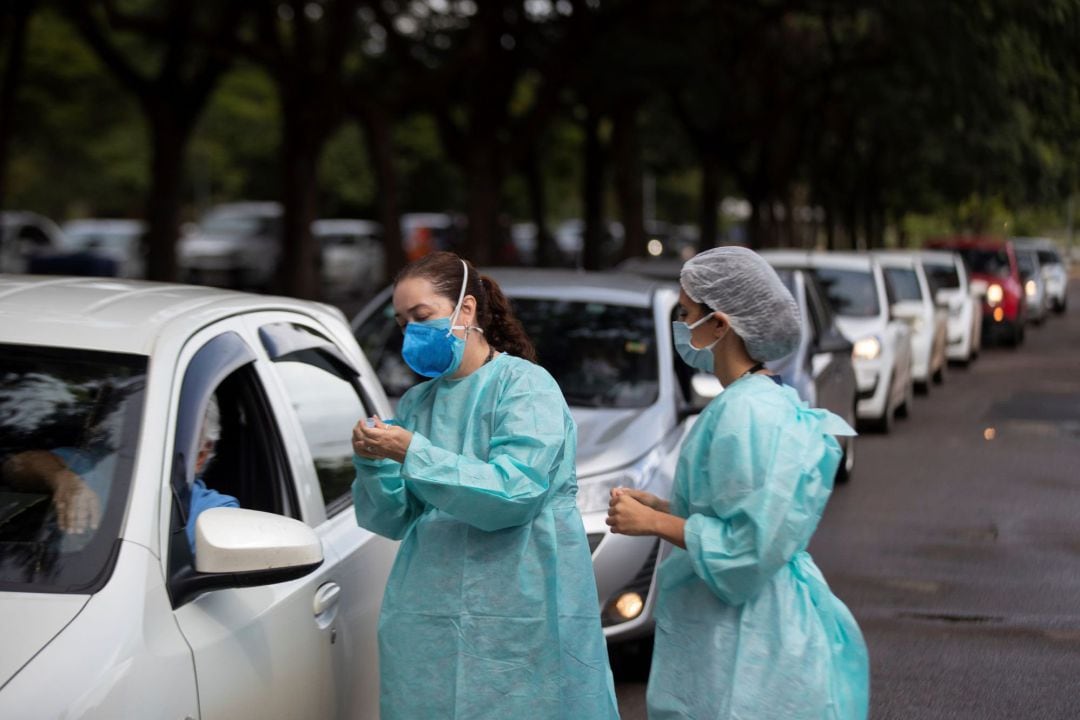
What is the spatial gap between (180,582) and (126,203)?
71284 millimetres

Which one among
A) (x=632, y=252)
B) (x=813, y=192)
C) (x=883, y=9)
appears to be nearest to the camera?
(x=883, y=9)

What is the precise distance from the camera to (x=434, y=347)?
3580 millimetres

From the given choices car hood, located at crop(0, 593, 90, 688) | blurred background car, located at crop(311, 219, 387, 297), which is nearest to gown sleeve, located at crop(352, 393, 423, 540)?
car hood, located at crop(0, 593, 90, 688)

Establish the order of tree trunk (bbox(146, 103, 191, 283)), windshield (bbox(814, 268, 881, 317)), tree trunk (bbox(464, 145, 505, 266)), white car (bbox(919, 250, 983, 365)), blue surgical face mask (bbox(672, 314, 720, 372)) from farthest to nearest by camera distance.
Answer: tree trunk (bbox(464, 145, 505, 266)), white car (bbox(919, 250, 983, 365)), tree trunk (bbox(146, 103, 191, 283)), windshield (bbox(814, 268, 881, 317)), blue surgical face mask (bbox(672, 314, 720, 372))

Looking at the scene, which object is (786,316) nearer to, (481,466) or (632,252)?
(481,466)

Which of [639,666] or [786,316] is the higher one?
[786,316]

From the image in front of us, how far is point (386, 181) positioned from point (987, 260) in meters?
10.8

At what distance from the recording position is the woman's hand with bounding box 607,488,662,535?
330 centimetres

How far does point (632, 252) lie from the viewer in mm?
34438

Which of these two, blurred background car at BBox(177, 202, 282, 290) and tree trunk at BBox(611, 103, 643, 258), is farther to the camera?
tree trunk at BBox(611, 103, 643, 258)

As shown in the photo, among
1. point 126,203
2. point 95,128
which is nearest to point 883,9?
point 95,128

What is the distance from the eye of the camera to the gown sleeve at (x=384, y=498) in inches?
142

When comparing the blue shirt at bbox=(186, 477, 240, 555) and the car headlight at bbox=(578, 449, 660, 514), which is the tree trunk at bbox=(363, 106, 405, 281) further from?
the blue shirt at bbox=(186, 477, 240, 555)

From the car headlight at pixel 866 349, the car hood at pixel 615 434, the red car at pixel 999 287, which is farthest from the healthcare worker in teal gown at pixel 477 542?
the red car at pixel 999 287
